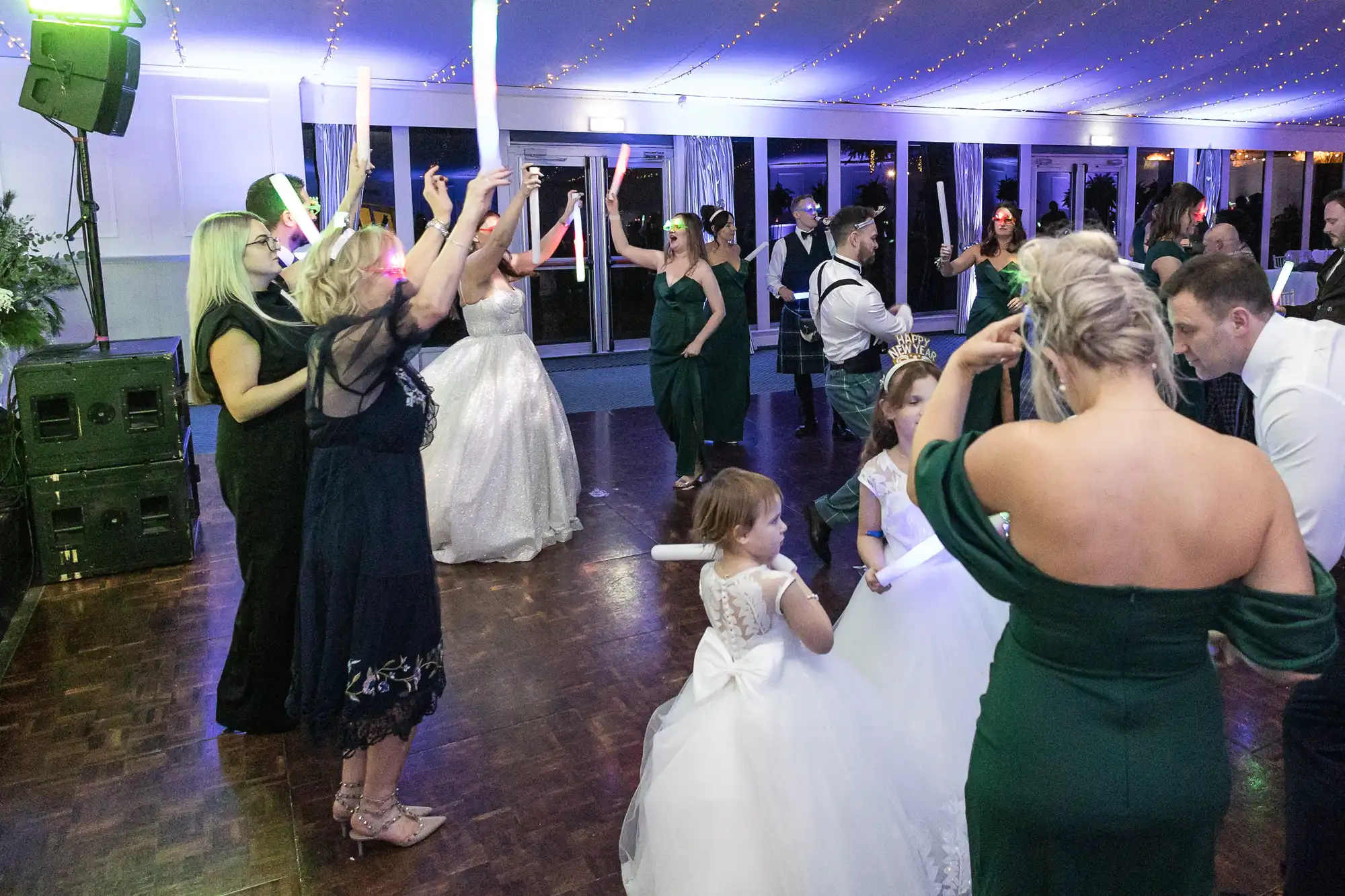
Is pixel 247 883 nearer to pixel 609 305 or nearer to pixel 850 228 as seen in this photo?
pixel 850 228

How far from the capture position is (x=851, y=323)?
4.66 m

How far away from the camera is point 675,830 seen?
6.46 ft

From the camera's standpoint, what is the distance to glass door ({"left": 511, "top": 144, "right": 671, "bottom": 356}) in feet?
37.1

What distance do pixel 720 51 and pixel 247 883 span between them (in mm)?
8478

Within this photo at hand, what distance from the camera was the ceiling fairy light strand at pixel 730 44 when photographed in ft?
26.2

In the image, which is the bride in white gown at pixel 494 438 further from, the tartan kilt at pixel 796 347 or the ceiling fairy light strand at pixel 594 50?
the ceiling fairy light strand at pixel 594 50

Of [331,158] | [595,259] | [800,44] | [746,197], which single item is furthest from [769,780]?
[746,197]

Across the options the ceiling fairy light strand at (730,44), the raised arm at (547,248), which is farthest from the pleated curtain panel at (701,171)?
the raised arm at (547,248)

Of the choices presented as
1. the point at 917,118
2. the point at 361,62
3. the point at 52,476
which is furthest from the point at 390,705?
the point at 917,118

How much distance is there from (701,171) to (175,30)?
5634 millimetres

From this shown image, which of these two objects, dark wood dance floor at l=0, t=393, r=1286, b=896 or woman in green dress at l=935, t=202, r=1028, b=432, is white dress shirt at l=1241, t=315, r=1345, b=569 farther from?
woman in green dress at l=935, t=202, r=1028, b=432

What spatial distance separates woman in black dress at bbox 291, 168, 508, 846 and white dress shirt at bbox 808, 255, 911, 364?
2.58 metres

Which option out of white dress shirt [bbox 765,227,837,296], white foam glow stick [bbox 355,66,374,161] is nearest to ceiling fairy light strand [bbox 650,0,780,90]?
white dress shirt [bbox 765,227,837,296]

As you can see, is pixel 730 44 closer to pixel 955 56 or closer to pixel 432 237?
pixel 955 56
